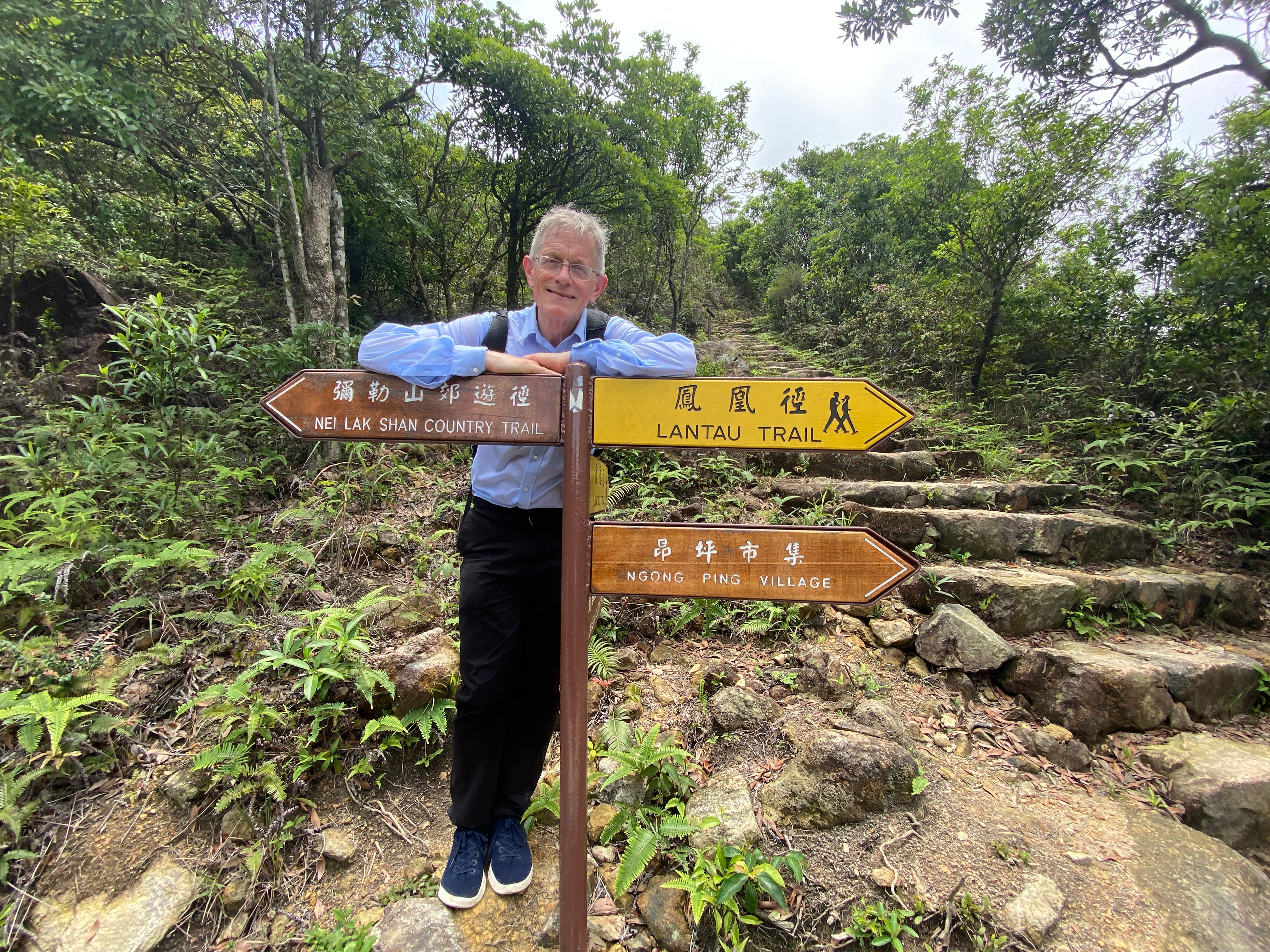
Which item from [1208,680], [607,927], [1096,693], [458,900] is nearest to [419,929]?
[458,900]

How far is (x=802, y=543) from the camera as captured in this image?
1619 millimetres

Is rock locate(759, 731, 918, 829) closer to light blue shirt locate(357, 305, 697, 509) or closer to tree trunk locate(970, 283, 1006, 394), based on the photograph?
light blue shirt locate(357, 305, 697, 509)

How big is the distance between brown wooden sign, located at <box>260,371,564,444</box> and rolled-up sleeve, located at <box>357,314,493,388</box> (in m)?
0.03

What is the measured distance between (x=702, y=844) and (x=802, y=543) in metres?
1.51

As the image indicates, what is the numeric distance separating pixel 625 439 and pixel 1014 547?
4.30 m

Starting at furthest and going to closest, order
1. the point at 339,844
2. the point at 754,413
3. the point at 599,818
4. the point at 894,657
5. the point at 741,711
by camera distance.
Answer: the point at 894,657
the point at 741,711
the point at 599,818
the point at 339,844
the point at 754,413

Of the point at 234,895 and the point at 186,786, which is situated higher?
the point at 186,786

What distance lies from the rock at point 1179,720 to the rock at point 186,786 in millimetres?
5287

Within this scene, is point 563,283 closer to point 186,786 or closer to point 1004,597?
point 186,786

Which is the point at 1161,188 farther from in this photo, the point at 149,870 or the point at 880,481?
the point at 149,870

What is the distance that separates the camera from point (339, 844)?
2.30m

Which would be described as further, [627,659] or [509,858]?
[627,659]

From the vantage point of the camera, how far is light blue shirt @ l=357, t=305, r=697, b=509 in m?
1.63

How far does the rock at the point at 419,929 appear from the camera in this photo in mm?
1986
